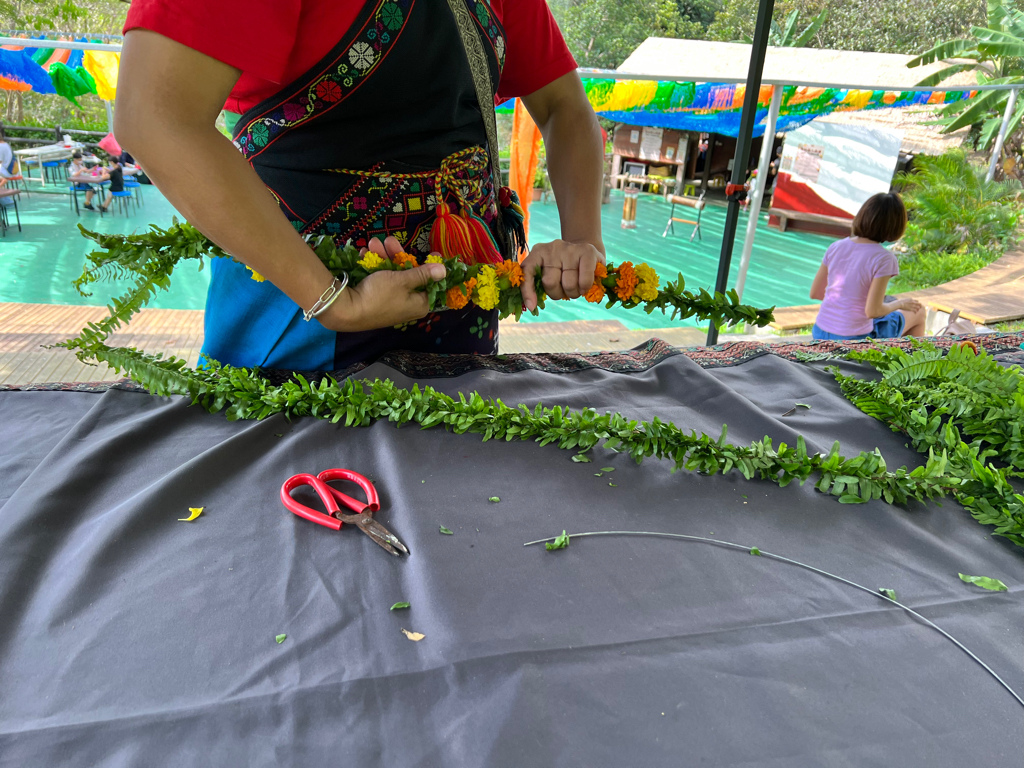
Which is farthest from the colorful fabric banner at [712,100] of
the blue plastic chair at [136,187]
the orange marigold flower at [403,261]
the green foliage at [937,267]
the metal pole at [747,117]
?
the blue plastic chair at [136,187]

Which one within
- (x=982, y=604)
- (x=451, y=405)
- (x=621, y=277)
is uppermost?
(x=621, y=277)

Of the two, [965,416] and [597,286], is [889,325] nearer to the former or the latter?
[965,416]

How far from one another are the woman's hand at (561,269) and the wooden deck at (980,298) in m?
4.81

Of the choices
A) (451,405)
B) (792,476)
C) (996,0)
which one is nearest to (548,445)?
(451,405)

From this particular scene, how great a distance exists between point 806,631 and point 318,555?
63 cm

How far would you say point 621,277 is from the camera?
125cm

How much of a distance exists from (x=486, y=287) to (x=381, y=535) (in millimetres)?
484

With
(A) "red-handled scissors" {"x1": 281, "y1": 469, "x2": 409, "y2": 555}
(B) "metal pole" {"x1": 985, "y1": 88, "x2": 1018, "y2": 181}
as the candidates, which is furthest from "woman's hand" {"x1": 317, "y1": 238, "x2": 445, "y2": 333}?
(B) "metal pole" {"x1": 985, "y1": 88, "x2": 1018, "y2": 181}

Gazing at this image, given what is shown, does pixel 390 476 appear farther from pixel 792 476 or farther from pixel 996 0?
pixel 996 0

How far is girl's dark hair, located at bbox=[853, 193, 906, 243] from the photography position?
3656mm

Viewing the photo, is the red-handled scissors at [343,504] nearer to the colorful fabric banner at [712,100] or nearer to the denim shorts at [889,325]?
the denim shorts at [889,325]

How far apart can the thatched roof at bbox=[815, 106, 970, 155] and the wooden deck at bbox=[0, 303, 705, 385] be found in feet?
35.4

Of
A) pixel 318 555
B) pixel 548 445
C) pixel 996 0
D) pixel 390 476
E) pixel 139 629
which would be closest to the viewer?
pixel 139 629

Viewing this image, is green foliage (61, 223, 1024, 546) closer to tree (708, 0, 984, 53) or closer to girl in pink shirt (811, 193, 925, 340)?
girl in pink shirt (811, 193, 925, 340)
